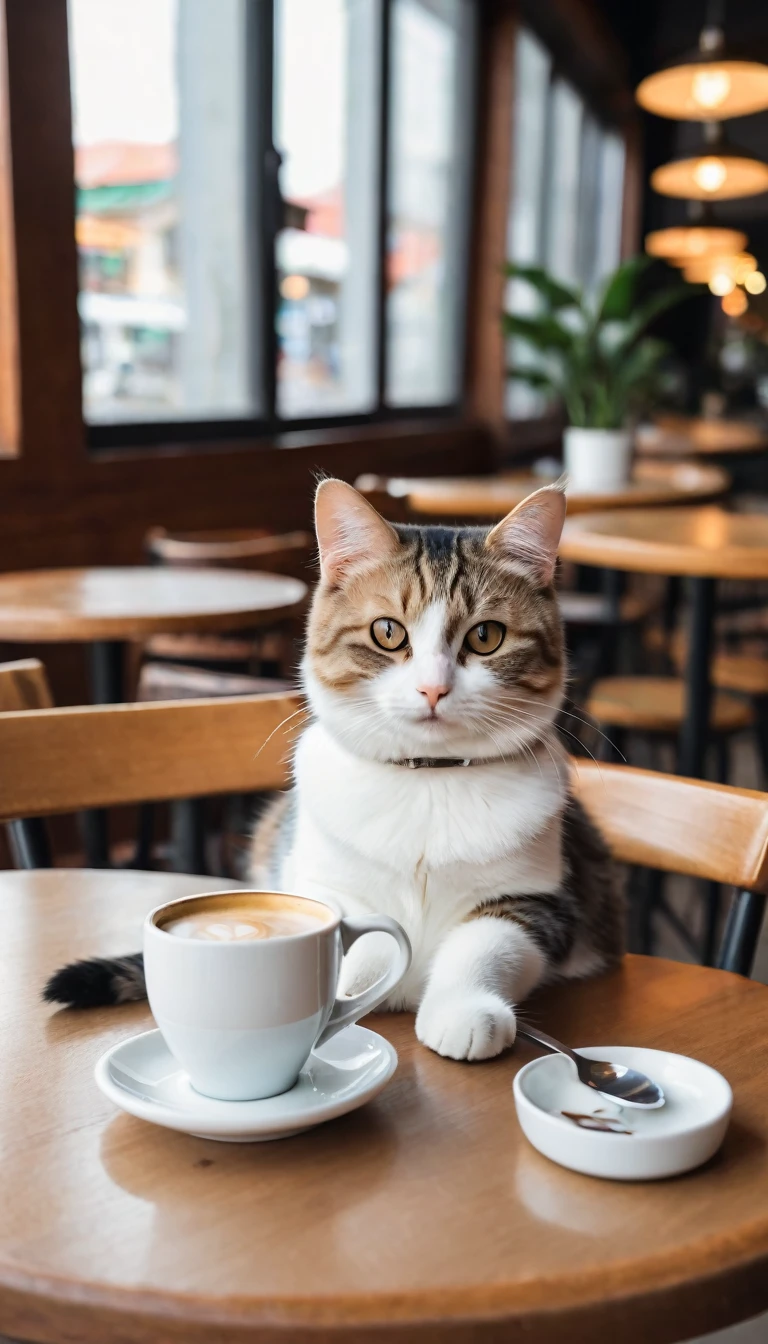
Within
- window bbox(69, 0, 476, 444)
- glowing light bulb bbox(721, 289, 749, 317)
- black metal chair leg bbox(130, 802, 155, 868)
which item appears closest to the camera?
black metal chair leg bbox(130, 802, 155, 868)

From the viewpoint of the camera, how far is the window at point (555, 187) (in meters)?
7.26

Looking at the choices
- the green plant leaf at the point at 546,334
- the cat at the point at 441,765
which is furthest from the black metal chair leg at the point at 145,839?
the green plant leaf at the point at 546,334

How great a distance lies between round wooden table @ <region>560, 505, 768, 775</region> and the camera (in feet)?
7.97

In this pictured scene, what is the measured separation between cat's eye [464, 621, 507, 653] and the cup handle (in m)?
0.29

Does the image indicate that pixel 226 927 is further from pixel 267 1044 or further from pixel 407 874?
pixel 407 874

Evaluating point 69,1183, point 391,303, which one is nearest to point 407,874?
point 69,1183

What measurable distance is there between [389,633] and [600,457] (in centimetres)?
307

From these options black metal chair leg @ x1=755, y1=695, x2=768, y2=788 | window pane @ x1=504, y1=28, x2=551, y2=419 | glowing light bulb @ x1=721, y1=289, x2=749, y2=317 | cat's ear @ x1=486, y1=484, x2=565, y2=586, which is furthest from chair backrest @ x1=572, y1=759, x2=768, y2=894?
glowing light bulb @ x1=721, y1=289, x2=749, y2=317

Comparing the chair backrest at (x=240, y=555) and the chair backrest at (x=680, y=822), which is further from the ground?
the chair backrest at (x=240, y=555)

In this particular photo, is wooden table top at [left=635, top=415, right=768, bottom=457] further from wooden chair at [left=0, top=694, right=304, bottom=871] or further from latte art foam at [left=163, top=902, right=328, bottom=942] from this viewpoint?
latte art foam at [left=163, top=902, right=328, bottom=942]

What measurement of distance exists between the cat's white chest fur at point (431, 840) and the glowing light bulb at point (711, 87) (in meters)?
4.13

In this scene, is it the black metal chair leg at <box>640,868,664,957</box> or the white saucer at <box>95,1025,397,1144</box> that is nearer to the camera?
the white saucer at <box>95,1025,397,1144</box>

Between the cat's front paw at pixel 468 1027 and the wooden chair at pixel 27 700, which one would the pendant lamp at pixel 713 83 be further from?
the cat's front paw at pixel 468 1027

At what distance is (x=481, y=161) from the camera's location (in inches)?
244
